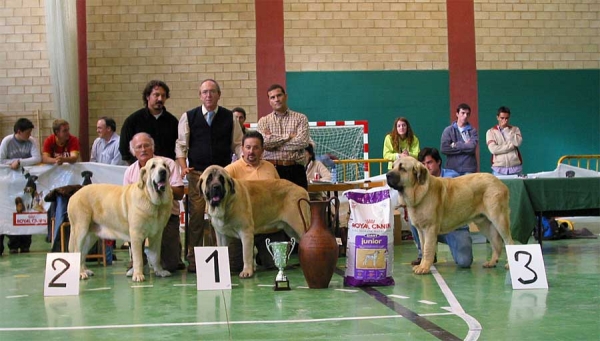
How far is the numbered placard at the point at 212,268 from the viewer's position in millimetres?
6117

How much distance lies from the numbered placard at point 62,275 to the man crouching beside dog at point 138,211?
763 mm

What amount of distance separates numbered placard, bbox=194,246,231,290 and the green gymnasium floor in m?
0.12

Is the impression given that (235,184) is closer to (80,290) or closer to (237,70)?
(80,290)

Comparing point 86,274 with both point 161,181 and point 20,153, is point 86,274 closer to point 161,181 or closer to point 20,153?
point 161,181

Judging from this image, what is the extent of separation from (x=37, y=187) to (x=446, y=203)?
5342 millimetres

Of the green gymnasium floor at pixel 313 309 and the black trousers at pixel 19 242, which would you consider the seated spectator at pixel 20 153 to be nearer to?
the black trousers at pixel 19 242

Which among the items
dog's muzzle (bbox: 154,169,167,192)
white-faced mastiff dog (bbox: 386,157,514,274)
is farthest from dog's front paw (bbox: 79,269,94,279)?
white-faced mastiff dog (bbox: 386,157,514,274)

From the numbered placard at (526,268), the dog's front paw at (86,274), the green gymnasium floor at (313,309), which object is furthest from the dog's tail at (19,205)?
the numbered placard at (526,268)

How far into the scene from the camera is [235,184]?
6770 mm

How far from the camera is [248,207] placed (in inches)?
271

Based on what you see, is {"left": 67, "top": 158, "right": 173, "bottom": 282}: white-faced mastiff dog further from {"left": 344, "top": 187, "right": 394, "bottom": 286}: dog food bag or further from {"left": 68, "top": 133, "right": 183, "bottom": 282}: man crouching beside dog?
{"left": 344, "top": 187, "right": 394, "bottom": 286}: dog food bag

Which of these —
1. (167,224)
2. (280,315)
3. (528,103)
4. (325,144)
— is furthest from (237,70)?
(280,315)

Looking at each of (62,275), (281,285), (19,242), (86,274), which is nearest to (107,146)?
(19,242)

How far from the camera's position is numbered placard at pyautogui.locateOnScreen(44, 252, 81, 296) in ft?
19.7
